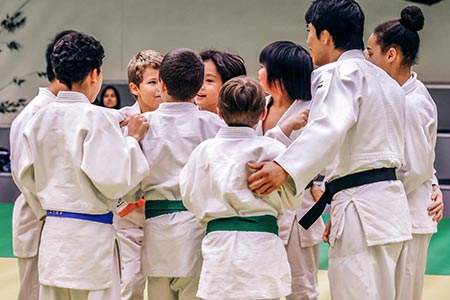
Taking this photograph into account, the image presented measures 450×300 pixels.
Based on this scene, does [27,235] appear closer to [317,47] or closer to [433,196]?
[317,47]

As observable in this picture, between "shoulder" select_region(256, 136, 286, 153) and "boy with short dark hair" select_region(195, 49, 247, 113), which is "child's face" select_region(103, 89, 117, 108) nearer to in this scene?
"boy with short dark hair" select_region(195, 49, 247, 113)

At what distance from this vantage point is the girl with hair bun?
303 cm

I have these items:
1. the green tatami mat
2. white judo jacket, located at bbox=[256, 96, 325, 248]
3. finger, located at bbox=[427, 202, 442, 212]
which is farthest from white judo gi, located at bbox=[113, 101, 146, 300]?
the green tatami mat

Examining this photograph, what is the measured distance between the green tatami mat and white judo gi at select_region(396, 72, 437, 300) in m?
2.13

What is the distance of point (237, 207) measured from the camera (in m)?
2.52

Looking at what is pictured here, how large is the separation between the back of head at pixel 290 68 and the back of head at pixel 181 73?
42 cm

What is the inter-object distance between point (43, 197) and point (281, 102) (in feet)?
3.54

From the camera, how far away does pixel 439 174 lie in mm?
8023

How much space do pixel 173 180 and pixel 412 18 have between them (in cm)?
121

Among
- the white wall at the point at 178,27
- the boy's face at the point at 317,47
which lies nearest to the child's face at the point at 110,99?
the white wall at the point at 178,27

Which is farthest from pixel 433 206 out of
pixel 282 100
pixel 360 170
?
pixel 282 100

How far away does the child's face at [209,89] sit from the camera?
323 cm

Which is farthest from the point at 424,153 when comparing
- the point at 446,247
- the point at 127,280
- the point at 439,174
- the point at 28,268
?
the point at 439,174

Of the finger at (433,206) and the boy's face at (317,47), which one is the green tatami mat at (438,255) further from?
the boy's face at (317,47)
